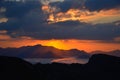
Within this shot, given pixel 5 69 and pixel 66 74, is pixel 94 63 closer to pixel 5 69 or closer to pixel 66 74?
pixel 66 74

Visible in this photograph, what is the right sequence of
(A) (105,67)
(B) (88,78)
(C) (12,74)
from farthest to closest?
(A) (105,67), (B) (88,78), (C) (12,74)

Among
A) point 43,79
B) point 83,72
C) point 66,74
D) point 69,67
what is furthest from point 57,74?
point 43,79

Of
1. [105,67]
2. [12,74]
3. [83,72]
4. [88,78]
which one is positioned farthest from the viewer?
[105,67]

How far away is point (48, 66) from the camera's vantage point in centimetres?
15262

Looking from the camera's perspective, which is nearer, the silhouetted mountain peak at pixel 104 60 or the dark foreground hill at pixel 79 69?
the dark foreground hill at pixel 79 69

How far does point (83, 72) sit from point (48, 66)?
54.5 ft

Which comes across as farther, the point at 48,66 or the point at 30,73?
the point at 48,66

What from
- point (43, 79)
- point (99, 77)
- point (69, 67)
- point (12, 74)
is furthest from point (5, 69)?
point (69, 67)

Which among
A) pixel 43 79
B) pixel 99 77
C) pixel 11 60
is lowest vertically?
Answer: pixel 99 77

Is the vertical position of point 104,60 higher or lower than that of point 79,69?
higher

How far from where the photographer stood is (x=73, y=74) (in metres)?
140

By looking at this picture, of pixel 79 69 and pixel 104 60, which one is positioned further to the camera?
pixel 104 60

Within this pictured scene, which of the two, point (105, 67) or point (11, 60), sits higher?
point (11, 60)

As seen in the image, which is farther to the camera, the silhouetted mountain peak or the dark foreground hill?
the silhouetted mountain peak
